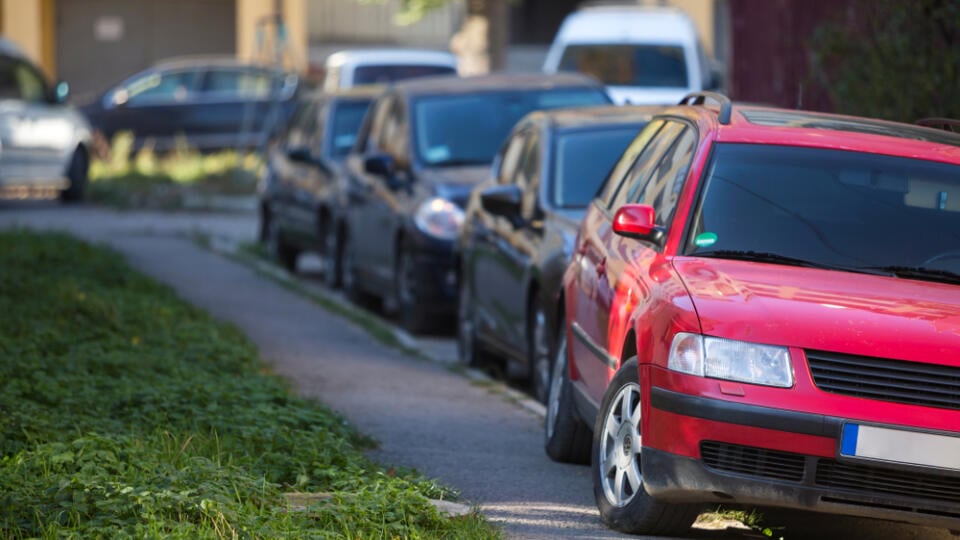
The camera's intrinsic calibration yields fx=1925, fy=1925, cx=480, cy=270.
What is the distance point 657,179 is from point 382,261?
694 cm

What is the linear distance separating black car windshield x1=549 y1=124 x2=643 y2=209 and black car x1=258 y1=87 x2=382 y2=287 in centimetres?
516

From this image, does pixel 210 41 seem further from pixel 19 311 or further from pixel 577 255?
pixel 577 255

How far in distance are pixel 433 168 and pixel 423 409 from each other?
4.07m

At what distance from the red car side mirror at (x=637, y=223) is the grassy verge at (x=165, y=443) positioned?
1203 millimetres

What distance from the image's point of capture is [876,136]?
7.65m

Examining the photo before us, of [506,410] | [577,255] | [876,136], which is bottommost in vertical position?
[506,410]

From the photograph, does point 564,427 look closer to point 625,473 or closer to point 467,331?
point 625,473

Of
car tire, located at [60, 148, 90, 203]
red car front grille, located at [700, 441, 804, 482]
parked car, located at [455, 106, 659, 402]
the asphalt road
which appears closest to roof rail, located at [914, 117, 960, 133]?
the asphalt road

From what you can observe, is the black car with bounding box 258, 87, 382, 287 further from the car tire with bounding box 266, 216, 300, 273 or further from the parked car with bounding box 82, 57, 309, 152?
the parked car with bounding box 82, 57, 309, 152

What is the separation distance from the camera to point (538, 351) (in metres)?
10.4

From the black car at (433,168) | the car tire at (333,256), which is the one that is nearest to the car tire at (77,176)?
the car tire at (333,256)

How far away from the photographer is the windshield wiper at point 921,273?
695 cm

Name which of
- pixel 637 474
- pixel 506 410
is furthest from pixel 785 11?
pixel 637 474

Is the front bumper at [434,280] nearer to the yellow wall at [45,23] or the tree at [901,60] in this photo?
the tree at [901,60]
